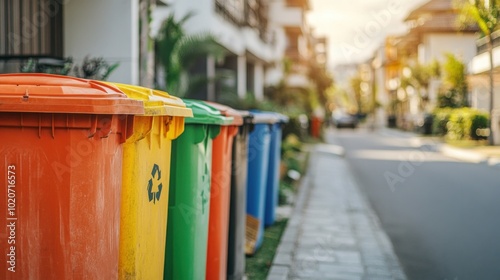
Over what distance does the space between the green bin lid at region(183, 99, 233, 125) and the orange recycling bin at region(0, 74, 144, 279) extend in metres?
1.41

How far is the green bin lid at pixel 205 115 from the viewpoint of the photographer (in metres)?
4.81

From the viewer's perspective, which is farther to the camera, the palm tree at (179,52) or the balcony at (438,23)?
the balcony at (438,23)

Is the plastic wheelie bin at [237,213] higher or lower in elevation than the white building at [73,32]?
lower

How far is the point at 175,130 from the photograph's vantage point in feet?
14.5

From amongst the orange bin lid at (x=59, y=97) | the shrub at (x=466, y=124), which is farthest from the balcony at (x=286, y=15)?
the orange bin lid at (x=59, y=97)

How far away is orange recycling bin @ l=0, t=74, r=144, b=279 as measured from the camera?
3.29m

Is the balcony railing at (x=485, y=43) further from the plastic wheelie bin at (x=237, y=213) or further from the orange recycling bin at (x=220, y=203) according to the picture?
the orange recycling bin at (x=220, y=203)

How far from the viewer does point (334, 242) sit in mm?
8312

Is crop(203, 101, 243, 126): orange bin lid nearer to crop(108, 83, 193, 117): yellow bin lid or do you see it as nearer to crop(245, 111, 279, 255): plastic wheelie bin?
crop(108, 83, 193, 117): yellow bin lid

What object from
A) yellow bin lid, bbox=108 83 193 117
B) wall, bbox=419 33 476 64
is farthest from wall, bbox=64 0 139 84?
wall, bbox=419 33 476 64

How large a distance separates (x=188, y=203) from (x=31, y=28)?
5.85m

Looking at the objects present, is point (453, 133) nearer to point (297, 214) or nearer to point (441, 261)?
point (297, 214)

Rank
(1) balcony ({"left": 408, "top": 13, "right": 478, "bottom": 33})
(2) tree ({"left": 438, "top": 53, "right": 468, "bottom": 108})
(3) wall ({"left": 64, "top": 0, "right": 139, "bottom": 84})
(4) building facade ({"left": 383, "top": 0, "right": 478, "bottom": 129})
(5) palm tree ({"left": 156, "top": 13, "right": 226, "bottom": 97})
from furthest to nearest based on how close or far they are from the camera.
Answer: (1) balcony ({"left": 408, "top": 13, "right": 478, "bottom": 33}), (4) building facade ({"left": 383, "top": 0, "right": 478, "bottom": 129}), (2) tree ({"left": 438, "top": 53, "right": 468, "bottom": 108}), (5) palm tree ({"left": 156, "top": 13, "right": 226, "bottom": 97}), (3) wall ({"left": 64, "top": 0, "right": 139, "bottom": 84})

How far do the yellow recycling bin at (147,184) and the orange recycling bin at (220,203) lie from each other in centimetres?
87
